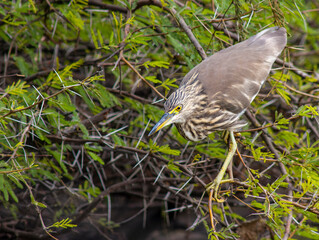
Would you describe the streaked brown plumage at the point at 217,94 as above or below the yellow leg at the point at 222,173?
above

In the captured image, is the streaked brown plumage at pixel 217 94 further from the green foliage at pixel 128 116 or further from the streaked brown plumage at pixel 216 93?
the green foliage at pixel 128 116

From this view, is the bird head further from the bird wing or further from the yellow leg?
the yellow leg

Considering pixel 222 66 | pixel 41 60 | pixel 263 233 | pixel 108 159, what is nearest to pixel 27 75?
pixel 41 60

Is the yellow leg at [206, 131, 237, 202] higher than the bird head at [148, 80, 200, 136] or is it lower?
lower

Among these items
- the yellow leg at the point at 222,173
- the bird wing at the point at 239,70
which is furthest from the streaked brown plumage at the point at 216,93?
the yellow leg at the point at 222,173

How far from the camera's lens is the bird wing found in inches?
108

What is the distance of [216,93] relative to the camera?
278cm

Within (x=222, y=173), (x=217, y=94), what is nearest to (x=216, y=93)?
(x=217, y=94)

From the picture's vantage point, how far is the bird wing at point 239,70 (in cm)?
275

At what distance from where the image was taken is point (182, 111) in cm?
269

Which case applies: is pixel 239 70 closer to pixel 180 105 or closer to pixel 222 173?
pixel 180 105

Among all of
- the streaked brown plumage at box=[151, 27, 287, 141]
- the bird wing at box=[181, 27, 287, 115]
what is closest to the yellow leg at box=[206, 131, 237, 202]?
the streaked brown plumage at box=[151, 27, 287, 141]

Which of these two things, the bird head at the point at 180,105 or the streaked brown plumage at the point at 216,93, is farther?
the streaked brown plumage at the point at 216,93

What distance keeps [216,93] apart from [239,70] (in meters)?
0.25
